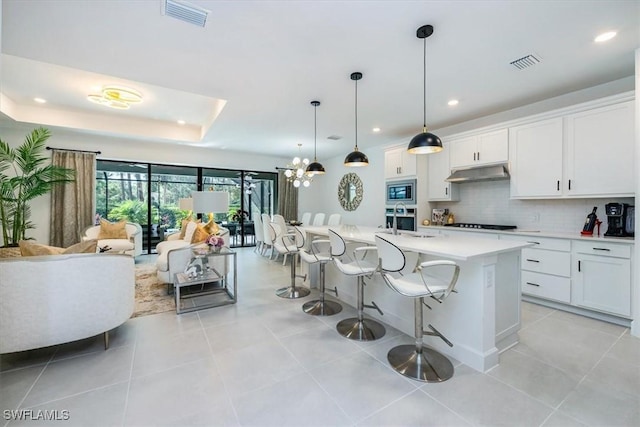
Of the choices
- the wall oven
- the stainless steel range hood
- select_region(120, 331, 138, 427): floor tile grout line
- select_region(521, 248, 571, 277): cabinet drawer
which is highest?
the stainless steel range hood

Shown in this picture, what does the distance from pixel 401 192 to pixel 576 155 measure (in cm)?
250

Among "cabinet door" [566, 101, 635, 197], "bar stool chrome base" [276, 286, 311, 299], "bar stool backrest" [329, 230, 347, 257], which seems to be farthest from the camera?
"bar stool chrome base" [276, 286, 311, 299]

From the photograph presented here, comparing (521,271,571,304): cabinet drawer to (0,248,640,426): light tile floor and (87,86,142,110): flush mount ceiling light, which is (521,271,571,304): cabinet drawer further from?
(87,86,142,110): flush mount ceiling light

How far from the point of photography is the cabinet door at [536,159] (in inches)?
133

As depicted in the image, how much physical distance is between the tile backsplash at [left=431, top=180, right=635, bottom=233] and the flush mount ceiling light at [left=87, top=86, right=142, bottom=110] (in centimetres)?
544

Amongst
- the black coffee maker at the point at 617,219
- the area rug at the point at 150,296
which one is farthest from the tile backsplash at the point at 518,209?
the area rug at the point at 150,296

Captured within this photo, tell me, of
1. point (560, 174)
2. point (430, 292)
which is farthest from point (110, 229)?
point (560, 174)

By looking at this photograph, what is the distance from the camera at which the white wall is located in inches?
212

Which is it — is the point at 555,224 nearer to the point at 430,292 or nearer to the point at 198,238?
the point at 430,292

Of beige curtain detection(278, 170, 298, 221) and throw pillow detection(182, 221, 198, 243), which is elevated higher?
beige curtain detection(278, 170, 298, 221)

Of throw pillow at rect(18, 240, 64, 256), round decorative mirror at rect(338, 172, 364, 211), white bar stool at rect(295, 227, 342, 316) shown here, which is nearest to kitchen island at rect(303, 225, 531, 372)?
white bar stool at rect(295, 227, 342, 316)

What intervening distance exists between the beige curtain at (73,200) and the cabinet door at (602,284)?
27.7 feet

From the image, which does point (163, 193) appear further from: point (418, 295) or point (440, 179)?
point (418, 295)

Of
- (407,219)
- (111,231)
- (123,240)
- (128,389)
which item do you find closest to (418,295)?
(128,389)
